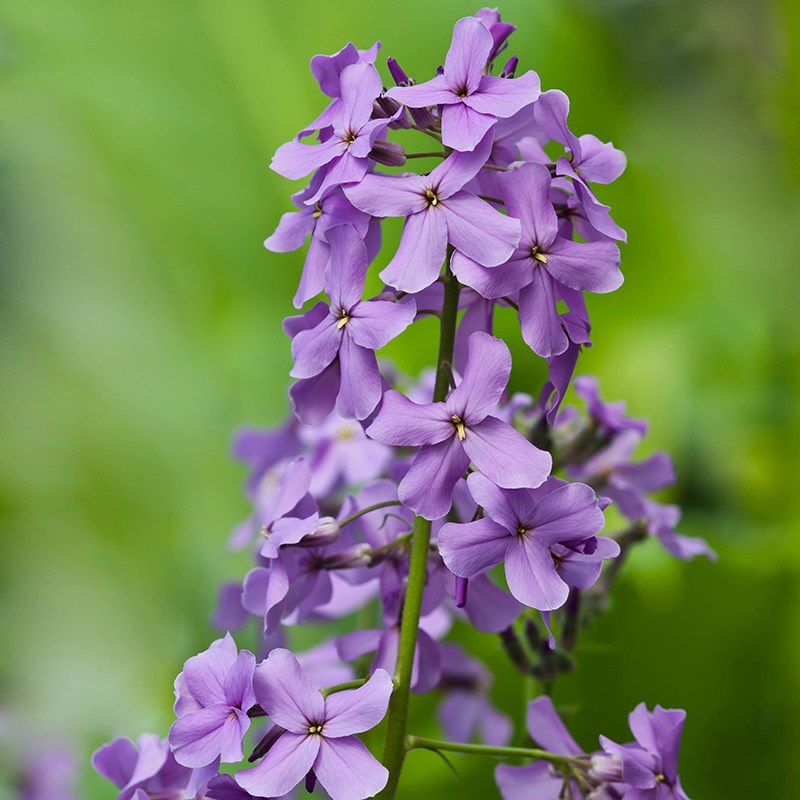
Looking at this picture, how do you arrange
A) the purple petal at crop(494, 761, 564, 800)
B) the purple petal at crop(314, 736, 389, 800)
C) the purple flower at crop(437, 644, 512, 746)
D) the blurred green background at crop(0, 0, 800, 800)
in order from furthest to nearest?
the blurred green background at crop(0, 0, 800, 800) → the purple flower at crop(437, 644, 512, 746) → the purple petal at crop(494, 761, 564, 800) → the purple petal at crop(314, 736, 389, 800)

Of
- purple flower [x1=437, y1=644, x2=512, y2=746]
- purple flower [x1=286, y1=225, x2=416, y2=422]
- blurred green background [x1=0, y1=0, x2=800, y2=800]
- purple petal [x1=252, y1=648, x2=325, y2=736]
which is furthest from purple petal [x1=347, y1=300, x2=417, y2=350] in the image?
blurred green background [x1=0, y1=0, x2=800, y2=800]

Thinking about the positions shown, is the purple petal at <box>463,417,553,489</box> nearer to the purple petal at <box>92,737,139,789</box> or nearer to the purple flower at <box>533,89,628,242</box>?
the purple flower at <box>533,89,628,242</box>

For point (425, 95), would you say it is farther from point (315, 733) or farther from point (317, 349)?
point (315, 733)

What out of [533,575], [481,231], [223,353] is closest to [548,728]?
[533,575]

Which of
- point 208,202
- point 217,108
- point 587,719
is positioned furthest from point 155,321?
point 587,719

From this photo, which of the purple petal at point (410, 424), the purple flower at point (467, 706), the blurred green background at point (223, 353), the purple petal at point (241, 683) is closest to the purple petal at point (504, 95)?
the purple petal at point (410, 424)

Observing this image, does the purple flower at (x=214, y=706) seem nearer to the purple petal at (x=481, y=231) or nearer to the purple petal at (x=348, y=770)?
the purple petal at (x=348, y=770)
